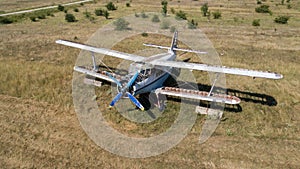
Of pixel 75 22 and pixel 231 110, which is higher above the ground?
pixel 75 22

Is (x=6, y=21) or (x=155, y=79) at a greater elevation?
(x=6, y=21)

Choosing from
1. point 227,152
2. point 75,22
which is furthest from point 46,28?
point 227,152

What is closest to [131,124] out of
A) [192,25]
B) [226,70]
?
[226,70]

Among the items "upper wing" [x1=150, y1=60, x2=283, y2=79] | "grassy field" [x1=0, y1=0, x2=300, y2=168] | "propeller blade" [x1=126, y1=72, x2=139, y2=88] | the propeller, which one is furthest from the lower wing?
the propeller

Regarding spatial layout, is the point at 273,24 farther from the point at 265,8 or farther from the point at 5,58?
the point at 5,58

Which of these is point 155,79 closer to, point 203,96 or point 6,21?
point 203,96

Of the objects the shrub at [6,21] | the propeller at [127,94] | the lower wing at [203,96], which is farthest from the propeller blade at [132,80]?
the shrub at [6,21]

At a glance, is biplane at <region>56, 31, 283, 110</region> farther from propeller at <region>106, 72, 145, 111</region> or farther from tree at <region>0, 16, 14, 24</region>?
tree at <region>0, 16, 14, 24</region>

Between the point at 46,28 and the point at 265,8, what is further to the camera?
the point at 265,8
